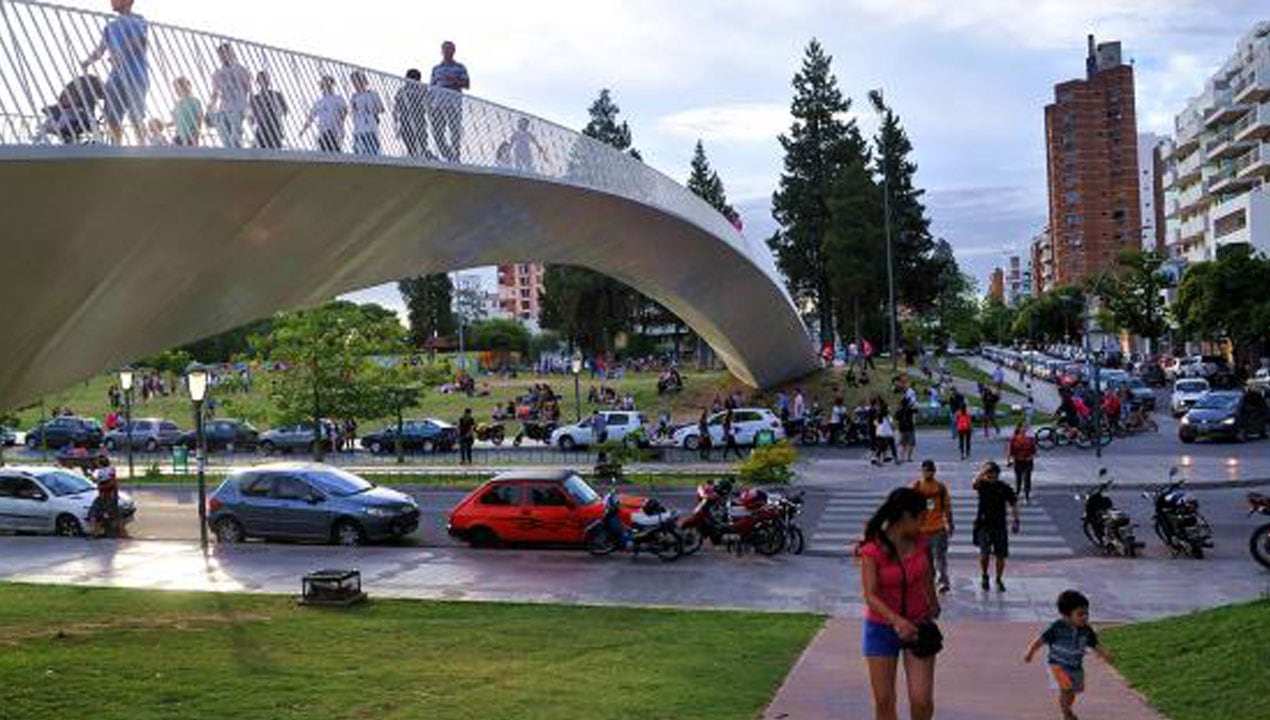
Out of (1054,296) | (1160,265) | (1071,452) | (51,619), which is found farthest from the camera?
(1054,296)

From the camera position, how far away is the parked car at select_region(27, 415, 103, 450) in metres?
50.2

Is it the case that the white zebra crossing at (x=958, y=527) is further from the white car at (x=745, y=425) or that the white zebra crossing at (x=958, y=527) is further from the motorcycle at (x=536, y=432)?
the motorcycle at (x=536, y=432)

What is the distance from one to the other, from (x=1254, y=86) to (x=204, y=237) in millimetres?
77645

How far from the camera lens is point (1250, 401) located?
34531 mm

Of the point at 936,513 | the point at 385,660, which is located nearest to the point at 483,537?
the point at 936,513

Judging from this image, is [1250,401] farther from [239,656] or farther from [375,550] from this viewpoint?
[239,656]

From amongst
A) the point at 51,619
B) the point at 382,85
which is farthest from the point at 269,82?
the point at 51,619

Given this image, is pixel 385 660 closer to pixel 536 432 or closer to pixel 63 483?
pixel 63 483

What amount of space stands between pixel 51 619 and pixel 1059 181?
517ft

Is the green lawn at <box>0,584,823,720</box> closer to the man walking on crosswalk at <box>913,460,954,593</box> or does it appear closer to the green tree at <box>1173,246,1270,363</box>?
the man walking on crosswalk at <box>913,460,954,593</box>

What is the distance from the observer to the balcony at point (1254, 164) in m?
75.4

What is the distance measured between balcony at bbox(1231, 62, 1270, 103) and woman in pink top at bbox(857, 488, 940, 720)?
79725 millimetres

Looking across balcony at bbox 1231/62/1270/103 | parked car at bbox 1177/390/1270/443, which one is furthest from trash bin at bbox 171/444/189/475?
balcony at bbox 1231/62/1270/103

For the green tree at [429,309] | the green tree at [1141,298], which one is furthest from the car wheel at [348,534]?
the green tree at [429,309]
